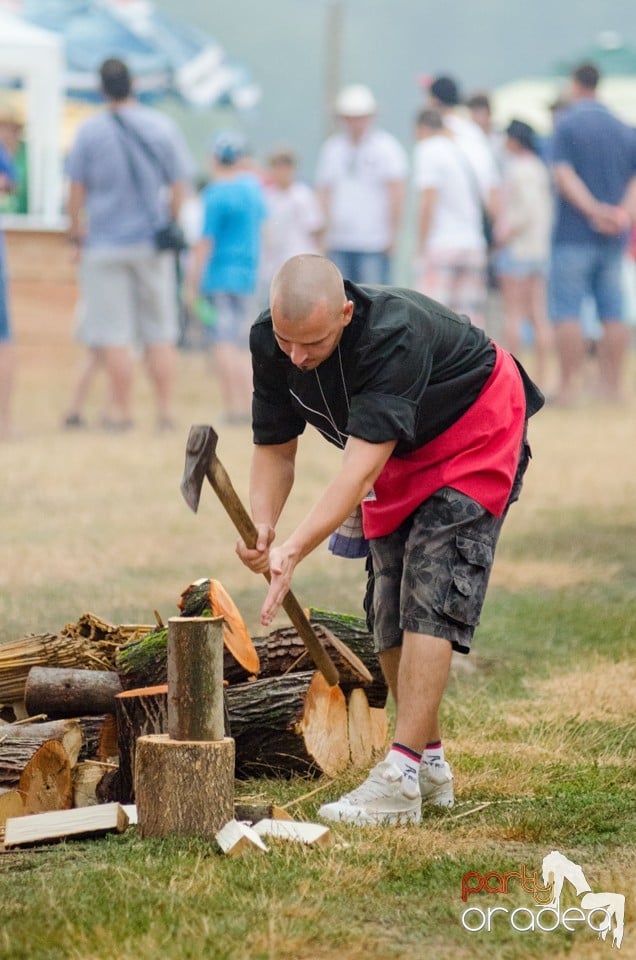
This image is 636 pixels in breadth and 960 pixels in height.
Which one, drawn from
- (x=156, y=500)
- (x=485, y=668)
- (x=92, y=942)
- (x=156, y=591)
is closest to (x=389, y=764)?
(x=92, y=942)

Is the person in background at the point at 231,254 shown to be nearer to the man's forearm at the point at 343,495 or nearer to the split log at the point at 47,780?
the split log at the point at 47,780

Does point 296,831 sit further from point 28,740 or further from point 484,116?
point 484,116

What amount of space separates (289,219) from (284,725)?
10.4 meters

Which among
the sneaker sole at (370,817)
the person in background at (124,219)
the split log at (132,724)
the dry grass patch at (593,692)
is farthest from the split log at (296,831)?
the person in background at (124,219)

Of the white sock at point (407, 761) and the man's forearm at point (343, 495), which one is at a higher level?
the man's forearm at point (343, 495)

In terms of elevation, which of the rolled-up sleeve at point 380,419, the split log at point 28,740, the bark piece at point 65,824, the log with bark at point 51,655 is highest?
the rolled-up sleeve at point 380,419

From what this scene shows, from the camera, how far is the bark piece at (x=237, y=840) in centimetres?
361

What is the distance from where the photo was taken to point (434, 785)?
4.20 m

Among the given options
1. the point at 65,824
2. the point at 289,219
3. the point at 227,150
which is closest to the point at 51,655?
the point at 65,824

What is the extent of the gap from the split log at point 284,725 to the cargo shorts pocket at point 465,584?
0.61 metres

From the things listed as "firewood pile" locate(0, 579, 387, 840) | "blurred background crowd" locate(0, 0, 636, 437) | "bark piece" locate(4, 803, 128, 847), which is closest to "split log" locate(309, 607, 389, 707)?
"firewood pile" locate(0, 579, 387, 840)

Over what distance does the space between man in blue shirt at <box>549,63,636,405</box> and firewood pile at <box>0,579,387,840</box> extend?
28.6 feet

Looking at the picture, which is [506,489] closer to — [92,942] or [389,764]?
[389,764]

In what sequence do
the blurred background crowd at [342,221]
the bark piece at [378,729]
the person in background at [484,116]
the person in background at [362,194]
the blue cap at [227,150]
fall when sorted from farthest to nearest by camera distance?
the person in background at [484,116] < the person in background at [362,194] < the blue cap at [227,150] < the blurred background crowd at [342,221] < the bark piece at [378,729]
